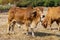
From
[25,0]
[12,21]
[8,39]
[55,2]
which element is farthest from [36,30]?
[25,0]

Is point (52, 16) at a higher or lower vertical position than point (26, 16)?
lower

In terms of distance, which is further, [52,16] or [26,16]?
[52,16]

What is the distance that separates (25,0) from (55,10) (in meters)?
27.0

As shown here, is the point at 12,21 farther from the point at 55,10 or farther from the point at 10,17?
the point at 55,10

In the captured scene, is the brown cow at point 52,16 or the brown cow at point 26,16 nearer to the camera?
the brown cow at point 26,16

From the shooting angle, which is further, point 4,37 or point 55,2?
point 55,2

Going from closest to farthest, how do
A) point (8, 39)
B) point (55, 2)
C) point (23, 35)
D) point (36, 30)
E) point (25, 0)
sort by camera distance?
point (8, 39)
point (23, 35)
point (36, 30)
point (55, 2)
point (25, 0)

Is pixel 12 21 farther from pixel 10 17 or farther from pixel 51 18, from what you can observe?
pixel 51 18

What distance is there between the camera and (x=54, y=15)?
16.5 m

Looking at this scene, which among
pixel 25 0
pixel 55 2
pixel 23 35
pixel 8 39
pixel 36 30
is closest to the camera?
pixel 8 39

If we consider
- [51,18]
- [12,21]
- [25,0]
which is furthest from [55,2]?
[12,21]

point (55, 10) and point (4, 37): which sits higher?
point (55, 10)

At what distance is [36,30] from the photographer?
16031mm

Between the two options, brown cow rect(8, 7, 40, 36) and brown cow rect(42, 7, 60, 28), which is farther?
brown cow rect(42, 7, 60, 28)
